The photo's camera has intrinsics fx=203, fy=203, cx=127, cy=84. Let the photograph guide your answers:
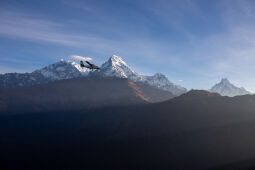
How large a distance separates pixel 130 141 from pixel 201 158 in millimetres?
68339

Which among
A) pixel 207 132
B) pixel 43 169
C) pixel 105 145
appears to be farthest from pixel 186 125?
pixel 43 169

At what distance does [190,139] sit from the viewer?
17088 cm

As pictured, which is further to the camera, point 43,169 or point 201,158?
point 43,169

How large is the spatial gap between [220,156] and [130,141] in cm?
7959

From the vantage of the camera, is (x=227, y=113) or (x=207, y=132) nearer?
(x=207, y=132)

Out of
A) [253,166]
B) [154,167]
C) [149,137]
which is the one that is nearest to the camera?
[253,166]

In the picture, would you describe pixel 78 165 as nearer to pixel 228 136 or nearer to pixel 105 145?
pixel 105 145

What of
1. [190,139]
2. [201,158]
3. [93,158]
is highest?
[190,139]

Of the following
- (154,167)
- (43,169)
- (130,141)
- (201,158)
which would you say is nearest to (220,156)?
(201,158)

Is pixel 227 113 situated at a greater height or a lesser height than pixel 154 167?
greater

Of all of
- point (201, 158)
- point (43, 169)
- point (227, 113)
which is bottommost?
point (43, 169)

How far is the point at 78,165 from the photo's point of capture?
168 meters

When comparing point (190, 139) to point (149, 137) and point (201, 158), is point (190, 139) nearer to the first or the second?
point (201, 158)

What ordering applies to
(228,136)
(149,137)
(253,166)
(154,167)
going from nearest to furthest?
(253,166) → (154,167) → (228,136) → (149,137)
